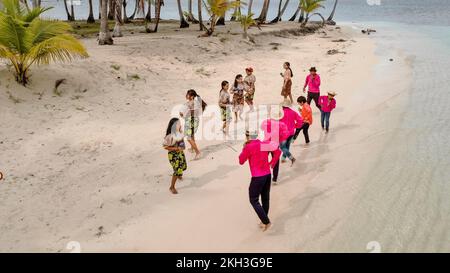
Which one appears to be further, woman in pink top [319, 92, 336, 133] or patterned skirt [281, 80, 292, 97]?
patterned skirt [281, 80, 292, 97]

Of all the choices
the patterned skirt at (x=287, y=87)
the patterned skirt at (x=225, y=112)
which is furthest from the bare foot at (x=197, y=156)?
the patterned skirt at (x=287, y=87)

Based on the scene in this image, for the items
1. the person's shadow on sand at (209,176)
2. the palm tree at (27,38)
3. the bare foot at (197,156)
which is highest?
the palm tree at (27,38)

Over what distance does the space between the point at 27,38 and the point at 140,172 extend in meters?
5.56

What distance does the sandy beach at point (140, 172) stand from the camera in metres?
5.66

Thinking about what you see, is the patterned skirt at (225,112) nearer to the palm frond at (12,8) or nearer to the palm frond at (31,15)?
the palm frond at (31,15)

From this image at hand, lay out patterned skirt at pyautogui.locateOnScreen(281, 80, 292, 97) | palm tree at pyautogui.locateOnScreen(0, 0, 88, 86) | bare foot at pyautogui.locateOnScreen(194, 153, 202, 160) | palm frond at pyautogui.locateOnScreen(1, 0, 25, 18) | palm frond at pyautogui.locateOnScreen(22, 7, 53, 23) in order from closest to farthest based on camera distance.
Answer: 1. bare foot at pyautogui.locateOnScreen(194, 153, 202, 160)
2. palm tree at pyautogui.locateOnScreen(0, 0, 88, 86)
3. palm frond at pyautogui.locateOnScreen(1, 0, 25, 18)
4. palm frond at pyautogui.locateOnScreen(22, 7, 53, 23)
5. patterned skirt at pyautogui.locateOnScreen(281, 80, 292, 97)

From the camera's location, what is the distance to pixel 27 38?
1005cm

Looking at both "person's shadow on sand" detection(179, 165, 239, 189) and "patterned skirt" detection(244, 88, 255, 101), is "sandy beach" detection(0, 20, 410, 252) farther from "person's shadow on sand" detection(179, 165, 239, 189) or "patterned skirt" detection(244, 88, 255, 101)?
"patterned skirt" detection(244, 88, 255, 101)

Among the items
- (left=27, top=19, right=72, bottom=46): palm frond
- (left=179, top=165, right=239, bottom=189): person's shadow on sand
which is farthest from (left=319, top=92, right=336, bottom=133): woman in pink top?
(left=27, top=19, right=72, bottom=46): palm frond

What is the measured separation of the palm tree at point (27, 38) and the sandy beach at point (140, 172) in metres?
0.86

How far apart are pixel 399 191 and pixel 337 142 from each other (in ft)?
8.77

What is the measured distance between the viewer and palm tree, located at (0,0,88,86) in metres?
9.86

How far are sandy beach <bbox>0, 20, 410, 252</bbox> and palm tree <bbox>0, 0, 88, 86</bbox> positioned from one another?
86 centimetres

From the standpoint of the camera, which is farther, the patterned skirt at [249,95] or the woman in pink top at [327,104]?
the patterned skirt at [249,95]
